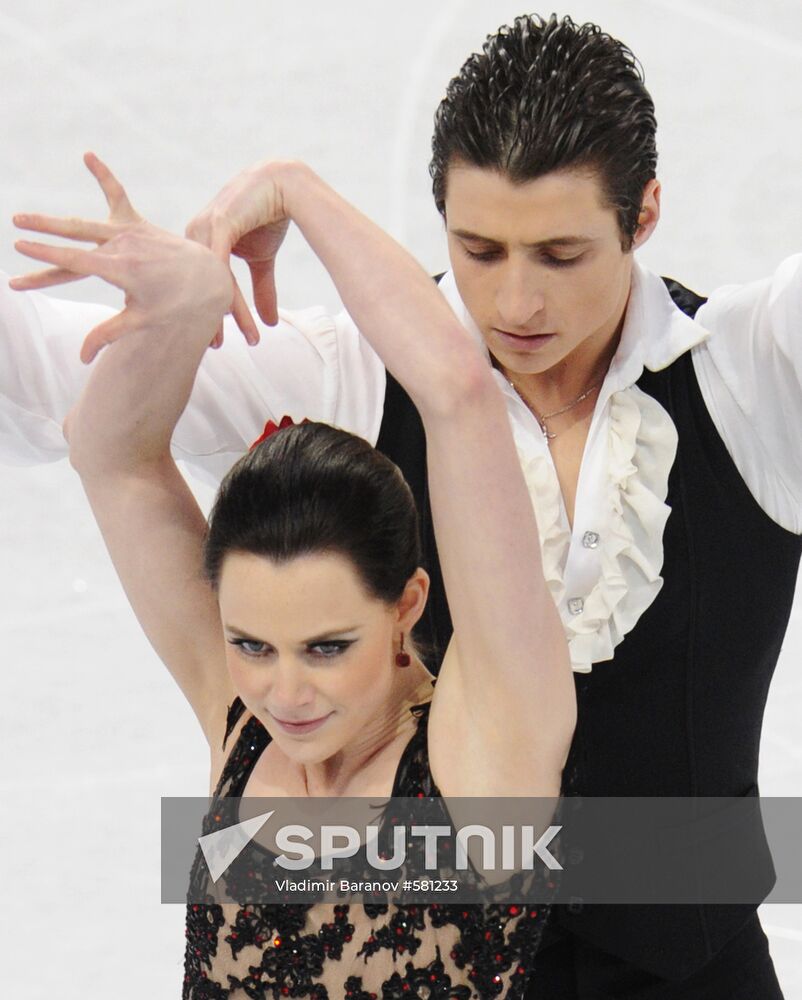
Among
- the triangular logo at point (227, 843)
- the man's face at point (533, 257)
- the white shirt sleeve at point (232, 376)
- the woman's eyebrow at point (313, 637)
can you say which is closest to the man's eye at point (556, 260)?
the man's face at point (533, 257)

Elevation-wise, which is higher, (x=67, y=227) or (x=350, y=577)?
(x=67, y=227)

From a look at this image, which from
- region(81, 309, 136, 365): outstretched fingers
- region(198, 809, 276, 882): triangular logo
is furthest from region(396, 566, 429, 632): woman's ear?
region(81, 309, 136, 365): outstretched fingers

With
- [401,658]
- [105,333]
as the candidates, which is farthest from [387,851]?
[105,333]

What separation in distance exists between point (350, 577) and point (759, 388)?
26.1 inches

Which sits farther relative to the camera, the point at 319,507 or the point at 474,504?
the point at 319,507

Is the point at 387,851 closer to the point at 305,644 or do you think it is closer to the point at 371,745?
the point at 371,745

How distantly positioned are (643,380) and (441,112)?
0.43m

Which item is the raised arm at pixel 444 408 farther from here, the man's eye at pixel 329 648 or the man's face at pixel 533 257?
the man's face at pixel 533 257

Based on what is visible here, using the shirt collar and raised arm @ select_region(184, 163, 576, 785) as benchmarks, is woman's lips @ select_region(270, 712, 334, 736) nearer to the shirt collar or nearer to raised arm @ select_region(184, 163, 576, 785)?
raised arm @ select_region(184, 163, 576, 785)

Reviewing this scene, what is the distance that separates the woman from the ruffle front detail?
27cm

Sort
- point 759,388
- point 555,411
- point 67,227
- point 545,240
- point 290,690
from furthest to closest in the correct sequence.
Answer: point 555,411 → point 759,388 → point 545,240 → point 290,690 → point 67,227

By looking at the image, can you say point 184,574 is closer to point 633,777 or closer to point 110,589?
point 633,777

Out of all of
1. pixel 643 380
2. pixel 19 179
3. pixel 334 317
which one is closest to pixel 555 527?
pixel 643 380

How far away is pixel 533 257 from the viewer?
2244 millimetres
